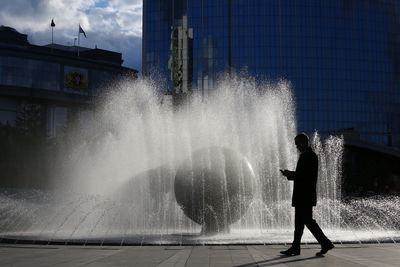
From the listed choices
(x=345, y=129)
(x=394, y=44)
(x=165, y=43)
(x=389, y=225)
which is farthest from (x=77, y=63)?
(x=389, y=225)

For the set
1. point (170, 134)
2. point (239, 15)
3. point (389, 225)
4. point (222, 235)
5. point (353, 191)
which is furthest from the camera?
point (239, 15)

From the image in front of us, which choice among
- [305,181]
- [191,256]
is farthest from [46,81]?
[305,181]

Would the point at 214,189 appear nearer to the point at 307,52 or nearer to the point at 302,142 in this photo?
the point at 302,142

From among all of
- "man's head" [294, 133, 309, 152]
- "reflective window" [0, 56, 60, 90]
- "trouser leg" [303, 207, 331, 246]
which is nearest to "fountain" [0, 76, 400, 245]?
"trouser leg" [303, 207, 331, 246]

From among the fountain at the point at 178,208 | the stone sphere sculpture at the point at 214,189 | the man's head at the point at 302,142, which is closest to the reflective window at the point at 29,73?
the fountain at the point at 178,208

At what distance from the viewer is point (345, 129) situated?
8844cm

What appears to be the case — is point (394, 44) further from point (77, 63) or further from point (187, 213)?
point (187, 213)

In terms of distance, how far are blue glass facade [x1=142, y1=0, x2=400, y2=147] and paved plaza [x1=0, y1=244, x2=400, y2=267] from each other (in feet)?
255

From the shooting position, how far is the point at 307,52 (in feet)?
289

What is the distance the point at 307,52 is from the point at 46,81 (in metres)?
42.3

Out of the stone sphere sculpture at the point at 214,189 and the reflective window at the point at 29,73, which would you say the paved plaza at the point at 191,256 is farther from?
the reflective window at the point at 29,73

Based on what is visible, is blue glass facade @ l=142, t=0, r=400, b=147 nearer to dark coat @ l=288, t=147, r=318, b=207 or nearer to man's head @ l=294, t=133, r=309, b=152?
man's head @ l=294, t=133, r=309, b=152

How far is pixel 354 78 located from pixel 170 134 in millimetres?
68494

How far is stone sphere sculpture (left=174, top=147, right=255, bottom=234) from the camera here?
14250mm
